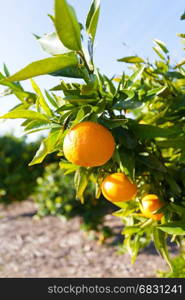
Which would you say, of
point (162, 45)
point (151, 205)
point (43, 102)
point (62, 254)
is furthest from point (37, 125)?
point (62, 254)

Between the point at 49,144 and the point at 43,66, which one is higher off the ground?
the point at 43,66

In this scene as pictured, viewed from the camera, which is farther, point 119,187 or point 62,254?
point 62,254

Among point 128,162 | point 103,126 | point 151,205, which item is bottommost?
point 151,205

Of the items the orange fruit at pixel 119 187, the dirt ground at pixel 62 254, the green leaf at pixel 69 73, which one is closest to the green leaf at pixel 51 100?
the green leaf at pixel 69 73

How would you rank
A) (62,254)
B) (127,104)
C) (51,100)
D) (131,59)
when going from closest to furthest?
(127,104) → (51,100) → (131,59) → (62,254)

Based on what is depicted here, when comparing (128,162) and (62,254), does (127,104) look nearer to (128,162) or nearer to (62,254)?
(128,162)

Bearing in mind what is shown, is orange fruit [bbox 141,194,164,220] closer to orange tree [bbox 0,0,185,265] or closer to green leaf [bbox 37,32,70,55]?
orange tree [bbox 0,0,185,265]

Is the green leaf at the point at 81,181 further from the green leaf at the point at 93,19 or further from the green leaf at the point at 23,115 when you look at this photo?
the green leaf at the point at 93,19
